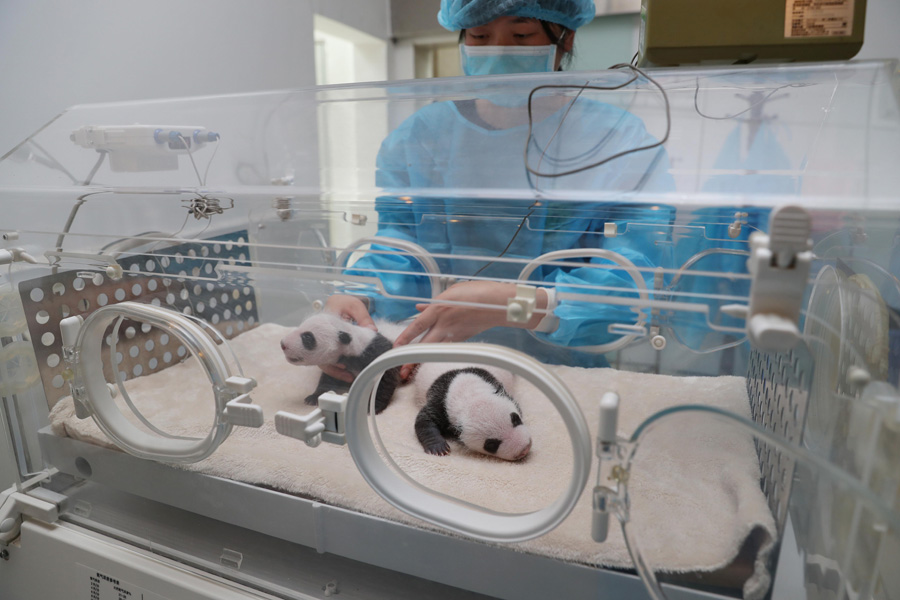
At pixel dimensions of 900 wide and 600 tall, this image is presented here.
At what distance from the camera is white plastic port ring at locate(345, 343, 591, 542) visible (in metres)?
0.53

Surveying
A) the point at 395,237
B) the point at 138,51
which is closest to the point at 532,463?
the point at 395,237

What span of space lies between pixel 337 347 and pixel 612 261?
1.29 ft

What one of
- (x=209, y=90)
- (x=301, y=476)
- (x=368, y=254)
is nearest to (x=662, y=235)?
(x=368, y=254)

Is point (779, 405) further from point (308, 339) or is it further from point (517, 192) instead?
point (308, 339)

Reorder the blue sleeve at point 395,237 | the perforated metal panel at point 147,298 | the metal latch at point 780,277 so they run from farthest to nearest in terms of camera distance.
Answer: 1. the perforated metal panel at point 147,298
2. the blue sleeve at point 395,237
3. the metal latch at point 780,277

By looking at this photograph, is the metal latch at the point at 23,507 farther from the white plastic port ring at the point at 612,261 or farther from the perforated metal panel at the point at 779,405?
the perforated metal panel at the point at 779,405

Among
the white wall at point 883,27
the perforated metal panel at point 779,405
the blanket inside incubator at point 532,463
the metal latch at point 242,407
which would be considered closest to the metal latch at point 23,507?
the blanket inside incubator at point 532,463

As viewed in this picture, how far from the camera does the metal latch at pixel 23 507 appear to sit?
885mm

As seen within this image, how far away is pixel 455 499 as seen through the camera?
0.64m

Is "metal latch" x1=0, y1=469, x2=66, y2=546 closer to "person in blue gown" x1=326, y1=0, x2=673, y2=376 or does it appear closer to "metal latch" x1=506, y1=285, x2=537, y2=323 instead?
"person in blue gown" x1=326, y1=0, x2=673, y2=376

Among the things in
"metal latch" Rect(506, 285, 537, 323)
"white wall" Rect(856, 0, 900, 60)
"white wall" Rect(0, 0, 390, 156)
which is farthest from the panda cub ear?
"white wall" Rect(856, 0, 900, 60)

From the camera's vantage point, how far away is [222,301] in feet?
2.56

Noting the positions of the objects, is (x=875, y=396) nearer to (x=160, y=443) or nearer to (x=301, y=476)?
(x=301, y=476)

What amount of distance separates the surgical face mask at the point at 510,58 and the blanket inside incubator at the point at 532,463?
0.71 meters
